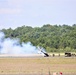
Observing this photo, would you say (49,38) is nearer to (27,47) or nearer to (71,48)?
(71,48)

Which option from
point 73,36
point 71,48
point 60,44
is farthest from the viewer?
point 73,36

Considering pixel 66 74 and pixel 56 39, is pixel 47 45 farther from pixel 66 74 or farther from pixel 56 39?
pixel 66 74

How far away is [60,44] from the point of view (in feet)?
544

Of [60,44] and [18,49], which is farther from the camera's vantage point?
[60,44]

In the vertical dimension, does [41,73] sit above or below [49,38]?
below

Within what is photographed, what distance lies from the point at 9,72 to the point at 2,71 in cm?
164

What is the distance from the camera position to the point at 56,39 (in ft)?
578

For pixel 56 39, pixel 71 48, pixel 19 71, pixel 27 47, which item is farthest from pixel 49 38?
pixel 19 71

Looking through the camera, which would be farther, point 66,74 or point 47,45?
point 47,45

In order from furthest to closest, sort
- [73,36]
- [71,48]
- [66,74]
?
[73,36]
[71,48]
[66,74]

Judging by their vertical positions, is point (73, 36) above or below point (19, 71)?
above

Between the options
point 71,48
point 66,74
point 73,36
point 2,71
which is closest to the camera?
point 66,74

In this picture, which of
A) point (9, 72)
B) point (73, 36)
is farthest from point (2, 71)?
point (73, 36)

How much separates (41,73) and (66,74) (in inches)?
148
